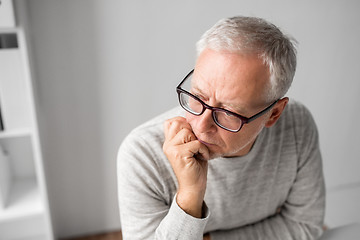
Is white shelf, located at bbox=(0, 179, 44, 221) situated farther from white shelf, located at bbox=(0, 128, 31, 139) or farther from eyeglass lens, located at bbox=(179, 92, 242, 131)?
eyeglass lens, located at bbox=(179, 92, 242, 131)

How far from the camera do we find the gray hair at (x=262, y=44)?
3.07 ft

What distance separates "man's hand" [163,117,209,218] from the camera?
1.00 meters

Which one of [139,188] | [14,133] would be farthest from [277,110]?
[14,133]

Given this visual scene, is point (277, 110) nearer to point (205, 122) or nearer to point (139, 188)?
point (205, 122)

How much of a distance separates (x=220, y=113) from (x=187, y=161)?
0.17 metres

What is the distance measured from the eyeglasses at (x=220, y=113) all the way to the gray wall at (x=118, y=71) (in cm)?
84

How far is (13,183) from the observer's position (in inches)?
76.9

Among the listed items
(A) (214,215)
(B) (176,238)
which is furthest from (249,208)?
(B) (176,238)

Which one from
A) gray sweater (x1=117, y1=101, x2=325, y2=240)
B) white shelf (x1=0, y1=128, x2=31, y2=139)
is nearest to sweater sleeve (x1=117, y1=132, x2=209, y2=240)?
gray sweater (x1=117, y1=101, x2=325, y2=240)

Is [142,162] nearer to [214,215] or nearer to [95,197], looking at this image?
[214,215]

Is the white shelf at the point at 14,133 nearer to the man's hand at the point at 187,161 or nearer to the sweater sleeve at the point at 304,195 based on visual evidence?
the man's hand at the point at 187,161

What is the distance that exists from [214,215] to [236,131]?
16.9 inches

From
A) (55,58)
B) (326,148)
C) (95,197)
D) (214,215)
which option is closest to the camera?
(214,215)

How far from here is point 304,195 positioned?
131 centimetres
